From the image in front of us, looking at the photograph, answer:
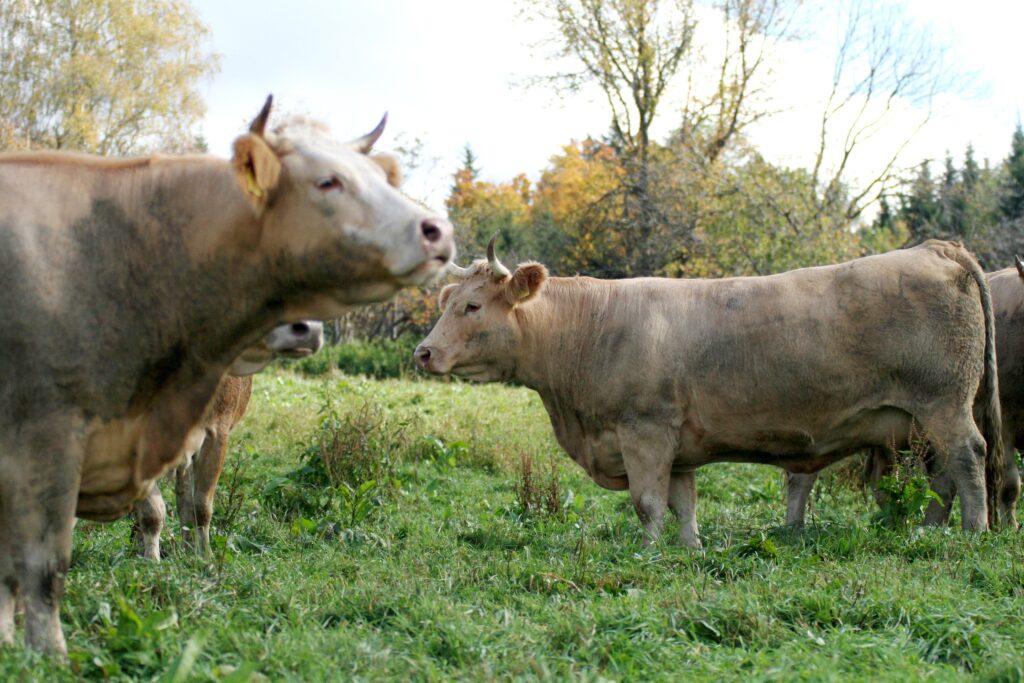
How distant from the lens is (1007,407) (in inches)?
338

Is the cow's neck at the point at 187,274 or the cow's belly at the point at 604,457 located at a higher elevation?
the cow's neck at the point at 187,274

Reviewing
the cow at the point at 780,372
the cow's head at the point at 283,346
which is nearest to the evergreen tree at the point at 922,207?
the cow at the point at 780,372

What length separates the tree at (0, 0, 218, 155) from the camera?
1398 inches

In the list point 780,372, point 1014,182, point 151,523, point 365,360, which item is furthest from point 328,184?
point 1014,182

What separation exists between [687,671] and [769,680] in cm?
34

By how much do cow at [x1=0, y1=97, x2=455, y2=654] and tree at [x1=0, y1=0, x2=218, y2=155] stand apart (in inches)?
1311

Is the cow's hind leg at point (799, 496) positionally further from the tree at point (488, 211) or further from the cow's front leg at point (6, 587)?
the tree at point (488, 211)

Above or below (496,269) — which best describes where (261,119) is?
above

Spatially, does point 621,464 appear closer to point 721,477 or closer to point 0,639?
point 721,477

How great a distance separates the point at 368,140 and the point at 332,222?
719mm

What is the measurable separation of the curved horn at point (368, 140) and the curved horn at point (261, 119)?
624 mm

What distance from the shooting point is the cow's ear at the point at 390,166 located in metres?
4.57

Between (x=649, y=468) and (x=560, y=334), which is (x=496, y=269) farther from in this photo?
(x=649, y=468)

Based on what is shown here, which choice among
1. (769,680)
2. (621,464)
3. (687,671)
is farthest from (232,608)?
(621,464)
